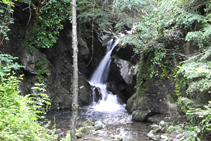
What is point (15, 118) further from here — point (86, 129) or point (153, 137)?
point (153, 137)

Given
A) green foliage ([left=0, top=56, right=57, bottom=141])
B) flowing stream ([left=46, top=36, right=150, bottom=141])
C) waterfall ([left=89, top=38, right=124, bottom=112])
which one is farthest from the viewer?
waterfall ([left=89, top=38, right=124, bottom=112])

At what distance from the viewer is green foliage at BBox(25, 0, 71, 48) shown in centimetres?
1159

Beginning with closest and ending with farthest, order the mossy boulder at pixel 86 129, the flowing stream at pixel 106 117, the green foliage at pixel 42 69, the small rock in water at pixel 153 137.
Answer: the small rock in water at pixel 153 137 → the flowing stream at pixel 106 117 → the mossy boulder at pixel 86 129 → the green foliage at pixel 42 69

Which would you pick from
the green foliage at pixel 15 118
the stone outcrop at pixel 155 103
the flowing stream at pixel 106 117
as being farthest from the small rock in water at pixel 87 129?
the green foliage at pixel 15 118

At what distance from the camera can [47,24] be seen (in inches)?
458

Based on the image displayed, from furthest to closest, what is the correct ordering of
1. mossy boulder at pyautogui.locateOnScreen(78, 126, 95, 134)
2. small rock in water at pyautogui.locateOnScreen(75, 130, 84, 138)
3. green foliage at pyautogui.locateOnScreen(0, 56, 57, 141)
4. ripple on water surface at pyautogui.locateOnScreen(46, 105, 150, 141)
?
mossy boulder at pyautogui.locateOnScreen(78, 126, 95, 134), ripple on water surface at pyautogui.locateOnScreen(46, 105, 150, 141), small rock in water at pyautogui.locateOnScreen(75, 130, 84, 138), green foliage at pyautogui.locateOnScreen(0, 56, 57, 141)

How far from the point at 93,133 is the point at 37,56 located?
671 cm

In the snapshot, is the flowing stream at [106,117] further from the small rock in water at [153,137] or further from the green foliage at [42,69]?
the green foliage at [42,69]

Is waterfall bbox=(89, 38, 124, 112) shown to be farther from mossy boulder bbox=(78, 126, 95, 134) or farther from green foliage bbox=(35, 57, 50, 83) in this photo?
mossy boulder bbox=(78, 126, 95, 134)

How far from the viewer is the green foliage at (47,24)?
11587 mm

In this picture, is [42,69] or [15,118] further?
[42,69]

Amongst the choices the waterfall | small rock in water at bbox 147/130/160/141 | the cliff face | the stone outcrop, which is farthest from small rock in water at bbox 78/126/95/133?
the waterfall

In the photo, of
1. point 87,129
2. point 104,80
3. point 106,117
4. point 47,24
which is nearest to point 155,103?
point 106,117

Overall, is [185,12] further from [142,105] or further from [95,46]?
[95,46]
